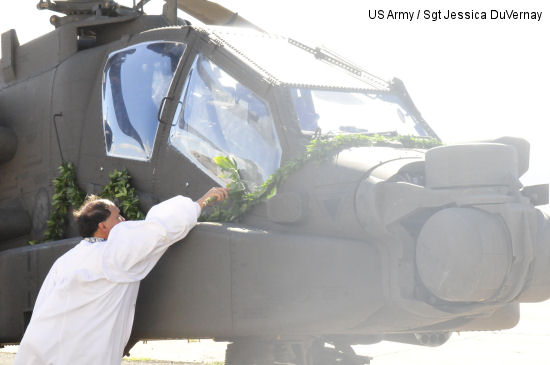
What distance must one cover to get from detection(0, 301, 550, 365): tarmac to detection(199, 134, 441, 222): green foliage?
11.5 ft

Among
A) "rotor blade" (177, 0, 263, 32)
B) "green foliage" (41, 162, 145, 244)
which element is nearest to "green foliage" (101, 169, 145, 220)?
"green foliage" (41, 162, 145, 244)

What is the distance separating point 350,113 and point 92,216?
1792 millimetres

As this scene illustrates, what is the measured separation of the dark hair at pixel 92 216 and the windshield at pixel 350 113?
49.1 inches

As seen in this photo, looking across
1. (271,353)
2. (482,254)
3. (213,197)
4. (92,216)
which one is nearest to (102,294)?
(92,216)

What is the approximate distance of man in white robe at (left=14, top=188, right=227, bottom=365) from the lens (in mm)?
4078

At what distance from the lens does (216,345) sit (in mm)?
10016

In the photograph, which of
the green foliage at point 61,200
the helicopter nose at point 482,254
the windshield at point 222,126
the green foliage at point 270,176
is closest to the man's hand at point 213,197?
the green foliage at point 270,176

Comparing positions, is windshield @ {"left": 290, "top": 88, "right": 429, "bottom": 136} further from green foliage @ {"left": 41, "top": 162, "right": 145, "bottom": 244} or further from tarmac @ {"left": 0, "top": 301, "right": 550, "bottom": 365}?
tarmac @ {"left": 0, "top": 301, "right": 550, "bottom": 365}

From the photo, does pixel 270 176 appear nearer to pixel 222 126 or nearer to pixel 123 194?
pixel 222 126

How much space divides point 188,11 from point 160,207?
352 centimetres

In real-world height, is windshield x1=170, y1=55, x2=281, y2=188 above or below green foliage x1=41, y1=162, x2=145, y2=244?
above

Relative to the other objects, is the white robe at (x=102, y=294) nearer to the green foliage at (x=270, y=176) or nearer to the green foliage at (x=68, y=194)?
the green foliage at (x=270, y=176)

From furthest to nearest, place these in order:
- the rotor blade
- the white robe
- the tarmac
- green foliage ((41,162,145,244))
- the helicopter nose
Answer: the tarmac, the rotor blade, green foliage ((41,162,145,244)), the white robe, the helicopter nose

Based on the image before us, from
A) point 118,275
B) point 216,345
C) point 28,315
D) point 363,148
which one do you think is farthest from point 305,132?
point 216,345
